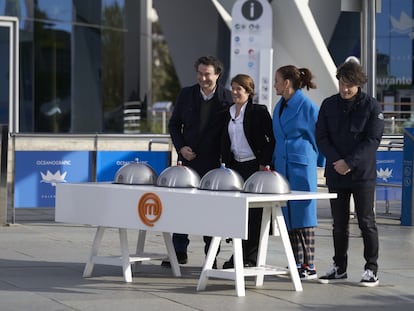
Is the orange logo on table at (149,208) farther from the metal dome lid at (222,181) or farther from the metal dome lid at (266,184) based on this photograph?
the metal dome lid at (266,184)

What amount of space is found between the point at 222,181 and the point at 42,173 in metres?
6.10

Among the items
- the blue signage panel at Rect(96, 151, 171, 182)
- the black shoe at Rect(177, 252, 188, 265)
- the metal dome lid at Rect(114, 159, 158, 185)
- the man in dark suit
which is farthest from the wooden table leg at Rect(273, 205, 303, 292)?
the blue signage panel at Rect(96, 151, 171, 182)

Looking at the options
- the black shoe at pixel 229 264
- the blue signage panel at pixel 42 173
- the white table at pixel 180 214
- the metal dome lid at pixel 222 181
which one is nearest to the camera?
Answer: the white table at pixel 180 214

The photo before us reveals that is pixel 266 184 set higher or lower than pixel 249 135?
lower

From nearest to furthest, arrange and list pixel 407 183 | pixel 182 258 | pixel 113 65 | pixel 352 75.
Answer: pixel 352 75 → pixel 182 258 → pixel 407 183 → pixel 113 65

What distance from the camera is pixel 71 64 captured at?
2859 centimetres

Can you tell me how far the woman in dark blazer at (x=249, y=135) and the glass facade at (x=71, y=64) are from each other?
17856 mm

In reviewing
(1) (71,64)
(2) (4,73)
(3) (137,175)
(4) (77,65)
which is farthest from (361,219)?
(4) (77,65)

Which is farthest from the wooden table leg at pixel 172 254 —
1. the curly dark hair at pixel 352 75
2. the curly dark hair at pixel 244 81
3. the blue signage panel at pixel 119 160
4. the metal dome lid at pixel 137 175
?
the blue signage panel at pixel 119 160

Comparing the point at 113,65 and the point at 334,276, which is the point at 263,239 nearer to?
the point at 334,276

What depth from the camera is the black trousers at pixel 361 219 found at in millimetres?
9438

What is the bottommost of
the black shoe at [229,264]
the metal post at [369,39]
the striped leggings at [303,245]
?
the black shoe at [229,264]

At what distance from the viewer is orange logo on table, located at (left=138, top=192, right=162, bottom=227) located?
8.93 m

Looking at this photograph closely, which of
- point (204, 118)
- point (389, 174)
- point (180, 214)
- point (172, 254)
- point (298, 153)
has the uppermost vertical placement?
point (204, 118)
